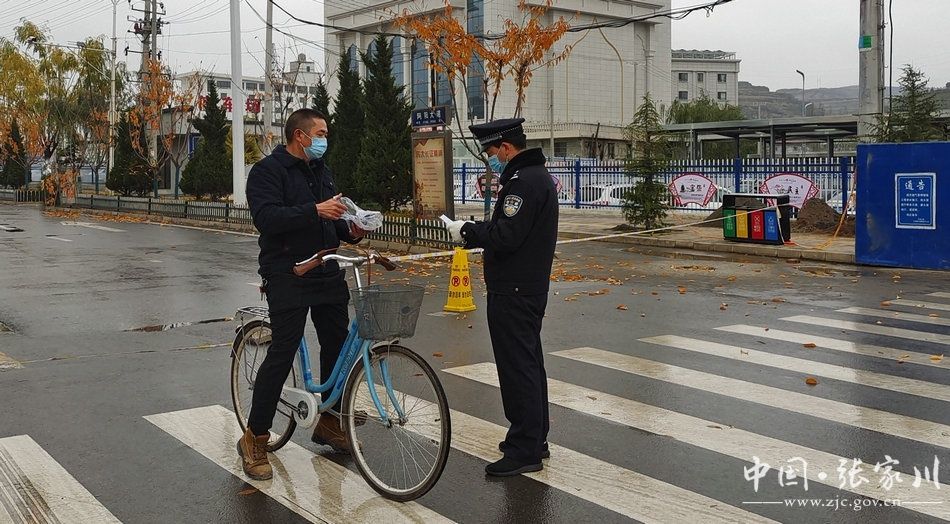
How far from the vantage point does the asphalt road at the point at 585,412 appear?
187 inches

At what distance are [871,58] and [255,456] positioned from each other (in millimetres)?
19196

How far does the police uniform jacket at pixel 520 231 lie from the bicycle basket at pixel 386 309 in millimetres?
662

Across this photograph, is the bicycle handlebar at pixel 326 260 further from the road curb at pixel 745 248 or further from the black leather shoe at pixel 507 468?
the road curb at pixel 745 248

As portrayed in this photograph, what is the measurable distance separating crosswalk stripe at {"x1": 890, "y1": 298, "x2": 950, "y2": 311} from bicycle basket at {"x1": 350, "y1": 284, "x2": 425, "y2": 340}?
28.8 ft

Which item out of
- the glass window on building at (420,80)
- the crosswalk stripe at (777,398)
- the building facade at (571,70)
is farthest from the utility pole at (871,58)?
the glass window on building at (420,80)

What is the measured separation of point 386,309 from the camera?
4.57 meters

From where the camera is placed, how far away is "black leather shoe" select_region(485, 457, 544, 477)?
5148mm

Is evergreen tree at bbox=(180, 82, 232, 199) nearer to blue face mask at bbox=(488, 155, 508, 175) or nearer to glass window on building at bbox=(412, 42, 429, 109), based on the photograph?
blue face mask at bbox=(488, 155, 508, 175)

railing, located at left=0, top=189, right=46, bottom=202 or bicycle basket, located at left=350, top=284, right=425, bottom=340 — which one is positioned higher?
railing, located at left=0, top=189, right=46, bottom=202

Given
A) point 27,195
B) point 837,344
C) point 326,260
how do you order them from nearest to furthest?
point 326,260, point 837,344, point 27,195

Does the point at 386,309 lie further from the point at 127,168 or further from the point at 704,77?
the point at 704,77

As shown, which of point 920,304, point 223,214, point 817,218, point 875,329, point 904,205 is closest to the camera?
point 875,329

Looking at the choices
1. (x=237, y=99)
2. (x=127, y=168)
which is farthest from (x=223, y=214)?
(x=127, y=168)

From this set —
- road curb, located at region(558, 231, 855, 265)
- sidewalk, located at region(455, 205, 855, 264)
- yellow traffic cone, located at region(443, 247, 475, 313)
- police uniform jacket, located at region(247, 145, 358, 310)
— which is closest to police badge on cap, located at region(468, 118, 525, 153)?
police uniform jacket, located at region(247, 145, 358, 310)
